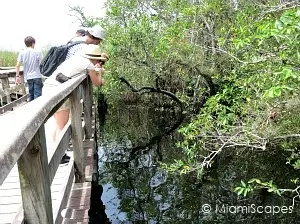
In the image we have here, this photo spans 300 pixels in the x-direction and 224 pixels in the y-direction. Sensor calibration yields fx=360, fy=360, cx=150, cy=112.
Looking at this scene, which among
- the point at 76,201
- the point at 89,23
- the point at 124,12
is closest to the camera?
the point at 76,201

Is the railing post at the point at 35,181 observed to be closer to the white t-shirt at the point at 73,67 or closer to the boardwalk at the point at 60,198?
the boardwalk at the point at 60,198

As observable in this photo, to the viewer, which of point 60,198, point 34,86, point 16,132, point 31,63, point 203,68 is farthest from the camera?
point 203,68

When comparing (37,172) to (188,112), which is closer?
(37,172)

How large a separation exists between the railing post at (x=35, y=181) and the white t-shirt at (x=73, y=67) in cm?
188

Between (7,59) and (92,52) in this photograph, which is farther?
(7,59)

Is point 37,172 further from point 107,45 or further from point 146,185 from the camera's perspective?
point 107,45

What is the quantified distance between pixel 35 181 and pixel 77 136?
1.66 meters

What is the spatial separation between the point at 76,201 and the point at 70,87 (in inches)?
34.5

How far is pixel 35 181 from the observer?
1293 millimetres

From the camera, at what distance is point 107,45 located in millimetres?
9570

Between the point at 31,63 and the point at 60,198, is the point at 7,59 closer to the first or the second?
the point at 31,63

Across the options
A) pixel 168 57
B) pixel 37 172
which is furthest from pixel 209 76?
pixel 37 172

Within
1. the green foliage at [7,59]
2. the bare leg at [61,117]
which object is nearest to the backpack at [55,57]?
the bare leg at [61,117]

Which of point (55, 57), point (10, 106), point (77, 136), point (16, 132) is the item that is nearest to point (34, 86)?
point (10, 106)
